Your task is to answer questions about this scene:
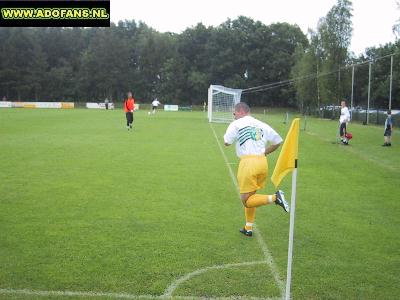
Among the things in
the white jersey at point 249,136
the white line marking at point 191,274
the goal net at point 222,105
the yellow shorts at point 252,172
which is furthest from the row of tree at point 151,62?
the white line marking at point 191,274

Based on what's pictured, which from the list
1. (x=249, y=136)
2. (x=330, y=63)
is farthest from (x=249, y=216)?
(x=330, y=63)

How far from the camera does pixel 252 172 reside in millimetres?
6188

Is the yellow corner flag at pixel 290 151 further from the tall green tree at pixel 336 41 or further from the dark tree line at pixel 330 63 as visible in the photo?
the tall green tree at pixel 336 41

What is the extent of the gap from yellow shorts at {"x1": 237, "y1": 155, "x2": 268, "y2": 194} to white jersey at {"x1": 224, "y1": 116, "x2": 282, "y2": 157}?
0.31 ft

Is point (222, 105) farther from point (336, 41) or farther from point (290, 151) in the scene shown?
point (290, 151)

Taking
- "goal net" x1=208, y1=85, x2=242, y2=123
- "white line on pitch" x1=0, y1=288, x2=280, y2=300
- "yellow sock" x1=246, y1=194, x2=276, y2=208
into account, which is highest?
"goal net" x1=208, y1=85, x2=242, y2=123

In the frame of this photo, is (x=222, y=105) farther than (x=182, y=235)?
Yes

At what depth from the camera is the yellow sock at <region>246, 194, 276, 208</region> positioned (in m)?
6.16

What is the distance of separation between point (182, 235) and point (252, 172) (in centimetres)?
143

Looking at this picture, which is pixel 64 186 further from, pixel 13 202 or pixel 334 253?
pixel 334 253

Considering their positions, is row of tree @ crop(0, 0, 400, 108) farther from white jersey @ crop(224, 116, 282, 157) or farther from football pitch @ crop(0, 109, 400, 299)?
white jersey @ crop(224, 116, 282, 157)

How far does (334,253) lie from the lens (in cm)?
588

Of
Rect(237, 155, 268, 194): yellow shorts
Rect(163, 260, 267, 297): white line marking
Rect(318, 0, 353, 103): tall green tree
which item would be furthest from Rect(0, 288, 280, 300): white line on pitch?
Rect(318, 0, 353, 103): tall green tree

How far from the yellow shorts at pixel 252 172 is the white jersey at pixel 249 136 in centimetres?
10
